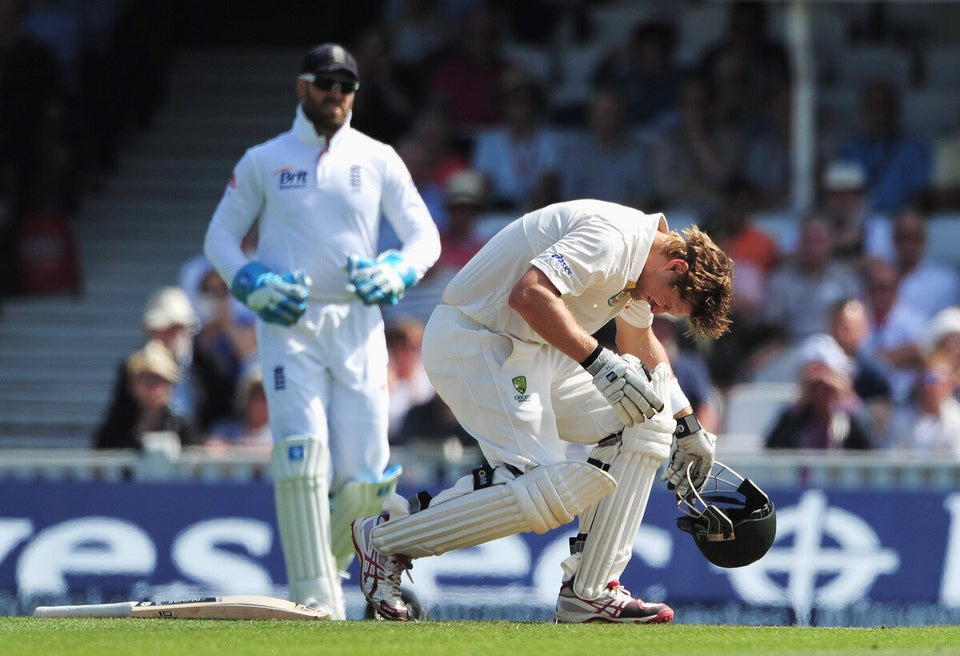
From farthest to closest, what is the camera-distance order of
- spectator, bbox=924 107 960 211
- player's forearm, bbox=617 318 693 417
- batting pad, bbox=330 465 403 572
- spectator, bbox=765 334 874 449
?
spectator, bbox=924 107 960 211 → spectator, bbox=765 334 874 449 → batting pad, bbox=330 465 403 572 → player's forearm, bbox=617 318 693 417

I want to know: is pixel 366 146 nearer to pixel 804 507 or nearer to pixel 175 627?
pixel 175 627

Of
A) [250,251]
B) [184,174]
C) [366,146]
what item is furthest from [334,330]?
[184,174]

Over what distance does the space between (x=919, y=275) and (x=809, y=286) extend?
66 centimetres

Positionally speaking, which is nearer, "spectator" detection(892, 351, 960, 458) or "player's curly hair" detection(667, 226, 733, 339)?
"player's curly hair" detection(667, 226, 733, 339)

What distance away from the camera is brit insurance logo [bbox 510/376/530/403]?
19.5ft

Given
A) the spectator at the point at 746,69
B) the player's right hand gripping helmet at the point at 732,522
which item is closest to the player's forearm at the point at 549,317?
the player's right hand gripping helmet at the point at 732,522

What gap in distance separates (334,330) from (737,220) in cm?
458

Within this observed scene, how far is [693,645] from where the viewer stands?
5.29m

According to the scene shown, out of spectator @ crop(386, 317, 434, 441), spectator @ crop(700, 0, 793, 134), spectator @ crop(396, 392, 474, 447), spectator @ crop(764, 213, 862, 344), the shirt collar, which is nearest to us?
the shirt collar

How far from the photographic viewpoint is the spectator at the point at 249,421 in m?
9.66

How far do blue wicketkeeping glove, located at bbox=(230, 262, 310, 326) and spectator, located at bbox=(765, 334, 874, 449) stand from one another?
3441mm

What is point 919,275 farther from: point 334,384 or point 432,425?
point 334,384

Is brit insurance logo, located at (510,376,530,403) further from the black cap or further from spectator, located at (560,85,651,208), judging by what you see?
spectator, located at (560,85,651,208)

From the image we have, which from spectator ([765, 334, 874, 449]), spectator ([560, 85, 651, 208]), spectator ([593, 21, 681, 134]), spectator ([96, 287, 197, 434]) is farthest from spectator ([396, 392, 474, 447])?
spectator ([593, 21, 681, 134])
